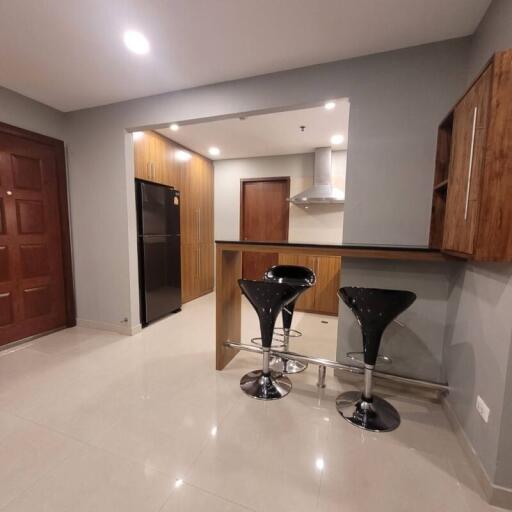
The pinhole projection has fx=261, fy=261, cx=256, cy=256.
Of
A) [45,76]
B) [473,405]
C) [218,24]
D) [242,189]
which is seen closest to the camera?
[473,405]

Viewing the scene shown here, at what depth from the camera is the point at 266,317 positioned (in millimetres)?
1904

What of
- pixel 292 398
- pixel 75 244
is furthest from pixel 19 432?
pixel 75 244

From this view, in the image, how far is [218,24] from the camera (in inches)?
Result: 66.6

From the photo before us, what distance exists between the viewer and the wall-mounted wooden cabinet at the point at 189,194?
11.1ft

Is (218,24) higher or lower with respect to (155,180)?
higher

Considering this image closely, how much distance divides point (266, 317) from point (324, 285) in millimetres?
2128

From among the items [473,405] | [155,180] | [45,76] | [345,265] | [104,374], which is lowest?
[104,374]

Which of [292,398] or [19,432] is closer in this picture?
[19,432]

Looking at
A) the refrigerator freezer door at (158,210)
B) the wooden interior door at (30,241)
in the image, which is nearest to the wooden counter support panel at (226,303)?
the refrigerator freezer door at (158,210)

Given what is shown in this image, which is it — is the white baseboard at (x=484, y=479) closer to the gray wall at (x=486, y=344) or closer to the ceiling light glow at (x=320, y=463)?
the gray wall at (x=486, y=344)

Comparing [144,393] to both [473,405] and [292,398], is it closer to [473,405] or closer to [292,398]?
[292,398]

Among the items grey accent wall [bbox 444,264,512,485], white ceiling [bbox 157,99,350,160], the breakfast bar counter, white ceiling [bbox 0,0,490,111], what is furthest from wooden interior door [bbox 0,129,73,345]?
grey accent wall [bbox 444,264,512,485]

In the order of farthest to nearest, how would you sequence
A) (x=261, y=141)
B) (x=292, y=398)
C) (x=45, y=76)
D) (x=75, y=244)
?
(x=261, y=141), (x=75, y=244), (x=45, y=76), (x=292, y=398)

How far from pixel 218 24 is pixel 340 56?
925mm
